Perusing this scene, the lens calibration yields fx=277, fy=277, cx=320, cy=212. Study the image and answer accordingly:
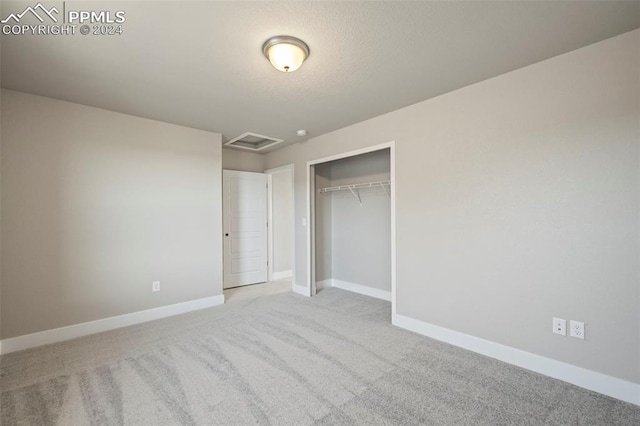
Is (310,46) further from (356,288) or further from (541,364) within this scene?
(356,288)

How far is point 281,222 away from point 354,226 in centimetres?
173

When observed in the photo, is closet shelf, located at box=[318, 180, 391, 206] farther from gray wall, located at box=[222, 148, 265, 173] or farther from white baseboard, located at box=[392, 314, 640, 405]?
white baseboard, located at box=[392, 314, 640, 405]

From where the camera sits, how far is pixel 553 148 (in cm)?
218

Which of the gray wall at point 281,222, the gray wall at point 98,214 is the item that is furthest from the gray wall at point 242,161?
the gray wall at point 98,214

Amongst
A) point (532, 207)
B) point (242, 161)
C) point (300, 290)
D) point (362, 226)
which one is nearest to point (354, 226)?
point (362, 226)

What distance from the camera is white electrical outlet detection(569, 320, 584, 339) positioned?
205cm

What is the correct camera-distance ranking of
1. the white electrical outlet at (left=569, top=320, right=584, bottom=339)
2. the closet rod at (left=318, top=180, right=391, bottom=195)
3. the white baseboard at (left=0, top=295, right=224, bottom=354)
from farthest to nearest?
the closet rod at (left=318, top=180, right=391, bottom=195), the white baseboard at (left=0, top=295, right=224, bottom=354), the white electrical outlet at (left=569, top=320, right=584, bottom=339)

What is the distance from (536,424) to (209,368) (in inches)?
91.7

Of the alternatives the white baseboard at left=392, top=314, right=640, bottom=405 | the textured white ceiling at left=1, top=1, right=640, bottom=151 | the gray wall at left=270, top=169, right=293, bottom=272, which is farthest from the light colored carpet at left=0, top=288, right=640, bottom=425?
the gray wall at left=270, top=169, right=293, bottom=272

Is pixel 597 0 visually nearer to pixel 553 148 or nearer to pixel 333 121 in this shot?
pixel 553 148

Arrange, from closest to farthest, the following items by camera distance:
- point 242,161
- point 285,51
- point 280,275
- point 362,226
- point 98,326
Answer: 1. point 285,51
2. point 98,326
3. point 362,226
4. point 242,161
5. point 280,275

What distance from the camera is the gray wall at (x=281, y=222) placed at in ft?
18.5

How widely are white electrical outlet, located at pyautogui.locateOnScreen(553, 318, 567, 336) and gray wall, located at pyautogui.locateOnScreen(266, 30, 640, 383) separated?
4 centimetres

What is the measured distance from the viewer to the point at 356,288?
468cm
